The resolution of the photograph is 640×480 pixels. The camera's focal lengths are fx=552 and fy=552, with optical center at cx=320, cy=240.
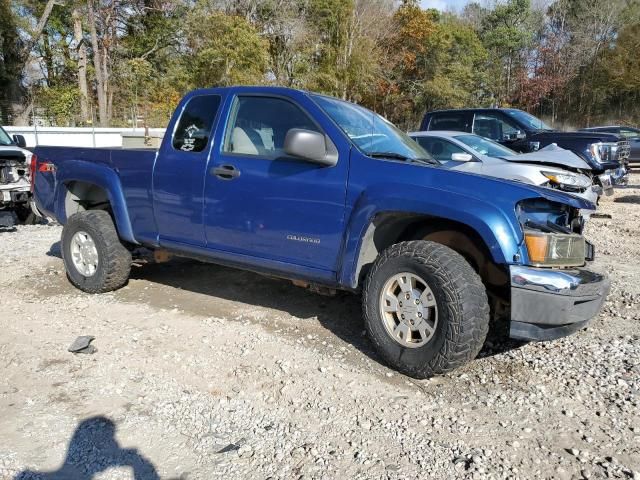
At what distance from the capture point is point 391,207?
359 centimetres

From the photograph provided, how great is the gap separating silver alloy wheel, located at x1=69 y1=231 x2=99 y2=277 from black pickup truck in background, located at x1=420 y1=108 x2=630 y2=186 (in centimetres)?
868

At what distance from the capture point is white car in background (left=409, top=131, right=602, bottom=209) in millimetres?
7699

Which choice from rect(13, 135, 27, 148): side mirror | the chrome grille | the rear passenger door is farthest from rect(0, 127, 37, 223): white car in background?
the chrome grille

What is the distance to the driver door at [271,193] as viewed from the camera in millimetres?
3879

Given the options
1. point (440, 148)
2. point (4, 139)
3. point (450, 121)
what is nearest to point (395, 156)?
point (440, 148)

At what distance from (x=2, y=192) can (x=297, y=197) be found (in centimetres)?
679

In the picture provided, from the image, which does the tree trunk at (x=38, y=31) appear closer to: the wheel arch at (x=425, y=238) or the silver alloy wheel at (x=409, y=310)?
the wheel arch at (x=425, y=238)

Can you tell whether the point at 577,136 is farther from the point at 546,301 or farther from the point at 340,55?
the point at 340,55

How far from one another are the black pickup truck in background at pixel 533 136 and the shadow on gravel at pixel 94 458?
Result: 9645 millimetres

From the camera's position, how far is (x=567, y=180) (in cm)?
774

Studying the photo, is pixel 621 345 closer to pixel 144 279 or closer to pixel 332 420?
pixel 332 420

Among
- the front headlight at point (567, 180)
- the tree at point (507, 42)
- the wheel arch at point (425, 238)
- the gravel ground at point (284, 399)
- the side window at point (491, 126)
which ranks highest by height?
the tree at point (507, 42)

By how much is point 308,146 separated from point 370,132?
769 mm

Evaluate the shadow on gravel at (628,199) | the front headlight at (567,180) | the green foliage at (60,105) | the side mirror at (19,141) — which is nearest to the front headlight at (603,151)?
the shadow on gravel at (628,199)
